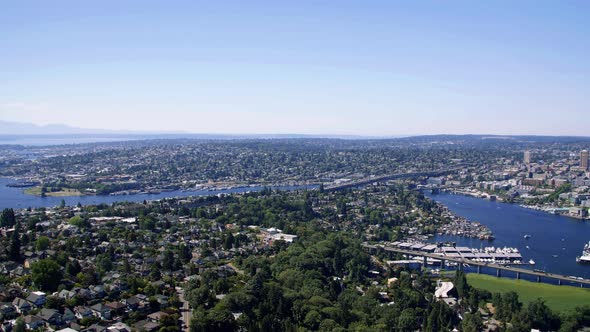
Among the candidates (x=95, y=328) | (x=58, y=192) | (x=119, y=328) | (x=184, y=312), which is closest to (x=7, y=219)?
(x=184, y=312)

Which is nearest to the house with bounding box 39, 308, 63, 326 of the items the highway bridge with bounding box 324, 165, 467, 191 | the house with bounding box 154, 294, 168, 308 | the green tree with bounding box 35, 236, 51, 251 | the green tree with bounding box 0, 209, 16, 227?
the house with bounding box 154, 294, 168, 308

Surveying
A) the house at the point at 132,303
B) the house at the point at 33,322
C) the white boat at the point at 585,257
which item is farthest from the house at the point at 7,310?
the white boat at the point at 585,257

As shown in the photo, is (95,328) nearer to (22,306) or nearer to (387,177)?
(22,306)

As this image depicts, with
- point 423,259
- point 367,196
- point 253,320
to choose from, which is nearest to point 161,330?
point 253,320

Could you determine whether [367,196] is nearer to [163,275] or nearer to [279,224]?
[279,224]

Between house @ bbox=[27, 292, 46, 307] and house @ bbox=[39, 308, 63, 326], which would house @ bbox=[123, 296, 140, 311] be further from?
house @ bbox=[27, 292, 46, 307]
